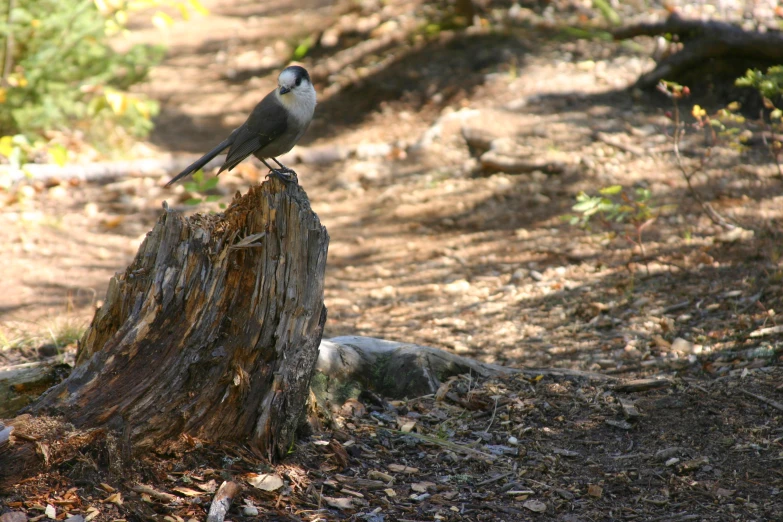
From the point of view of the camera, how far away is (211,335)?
115 inches

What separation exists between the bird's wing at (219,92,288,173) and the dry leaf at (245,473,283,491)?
6.21ft

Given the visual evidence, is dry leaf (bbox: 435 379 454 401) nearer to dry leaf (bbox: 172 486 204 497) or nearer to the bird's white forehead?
dry leaf (bbox: 172 486 204 497)

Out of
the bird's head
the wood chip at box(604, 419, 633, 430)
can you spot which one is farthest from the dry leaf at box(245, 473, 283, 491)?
the bird's head

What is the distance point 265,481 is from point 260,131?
209cm

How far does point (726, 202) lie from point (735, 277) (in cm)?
126

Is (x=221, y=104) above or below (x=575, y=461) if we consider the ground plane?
above

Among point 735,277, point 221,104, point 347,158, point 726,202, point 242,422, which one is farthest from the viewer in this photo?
point 221,104

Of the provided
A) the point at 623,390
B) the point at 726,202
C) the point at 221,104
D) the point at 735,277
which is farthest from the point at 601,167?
the point at 221,104

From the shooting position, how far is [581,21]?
36.9 feet

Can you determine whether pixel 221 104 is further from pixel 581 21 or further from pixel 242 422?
pixel 242 422

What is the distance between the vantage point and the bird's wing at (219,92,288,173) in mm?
4059

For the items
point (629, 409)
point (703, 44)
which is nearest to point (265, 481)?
point (629, 409)

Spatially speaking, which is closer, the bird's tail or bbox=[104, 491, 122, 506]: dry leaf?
bbox=[104, 491, 122, 506]: dry leaf

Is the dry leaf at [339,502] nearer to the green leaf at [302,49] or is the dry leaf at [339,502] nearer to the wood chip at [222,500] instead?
the wood chip at [222,500]
